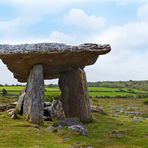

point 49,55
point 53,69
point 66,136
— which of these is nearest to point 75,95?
point 53,69

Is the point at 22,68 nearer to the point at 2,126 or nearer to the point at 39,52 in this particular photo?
the point at 39,52

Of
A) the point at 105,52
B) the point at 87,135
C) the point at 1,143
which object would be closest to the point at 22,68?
the point at 105,52

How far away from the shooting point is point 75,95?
33.0 m

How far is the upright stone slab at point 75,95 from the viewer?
32500 mm

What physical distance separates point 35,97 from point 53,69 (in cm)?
417

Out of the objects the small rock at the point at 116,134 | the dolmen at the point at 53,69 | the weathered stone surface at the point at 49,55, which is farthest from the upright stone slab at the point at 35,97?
the small rock at the point at 116,134

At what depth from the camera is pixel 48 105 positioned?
33312 millimetres

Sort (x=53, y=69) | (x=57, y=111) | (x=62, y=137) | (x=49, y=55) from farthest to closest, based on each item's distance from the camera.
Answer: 1. (x=53, y=69)
2. (x=57, y=111)
3. (x=49, y=55)
4. (x=62, y=137)

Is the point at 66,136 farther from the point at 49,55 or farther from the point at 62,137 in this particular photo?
the point at 49,55

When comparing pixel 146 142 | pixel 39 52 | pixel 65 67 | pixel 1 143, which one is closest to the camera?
pixel 1 143

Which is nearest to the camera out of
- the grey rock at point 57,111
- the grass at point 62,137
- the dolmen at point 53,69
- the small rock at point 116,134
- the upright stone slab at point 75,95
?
the grass at point 62,137

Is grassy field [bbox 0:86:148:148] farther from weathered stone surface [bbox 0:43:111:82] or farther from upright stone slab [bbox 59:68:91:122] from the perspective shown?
weathered stone surface [bbox 0:43:111:82]

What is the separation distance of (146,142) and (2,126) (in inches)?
336

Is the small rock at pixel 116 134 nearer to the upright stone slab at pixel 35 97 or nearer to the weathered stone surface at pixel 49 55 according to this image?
the upright stone slab at pixel 35 97
